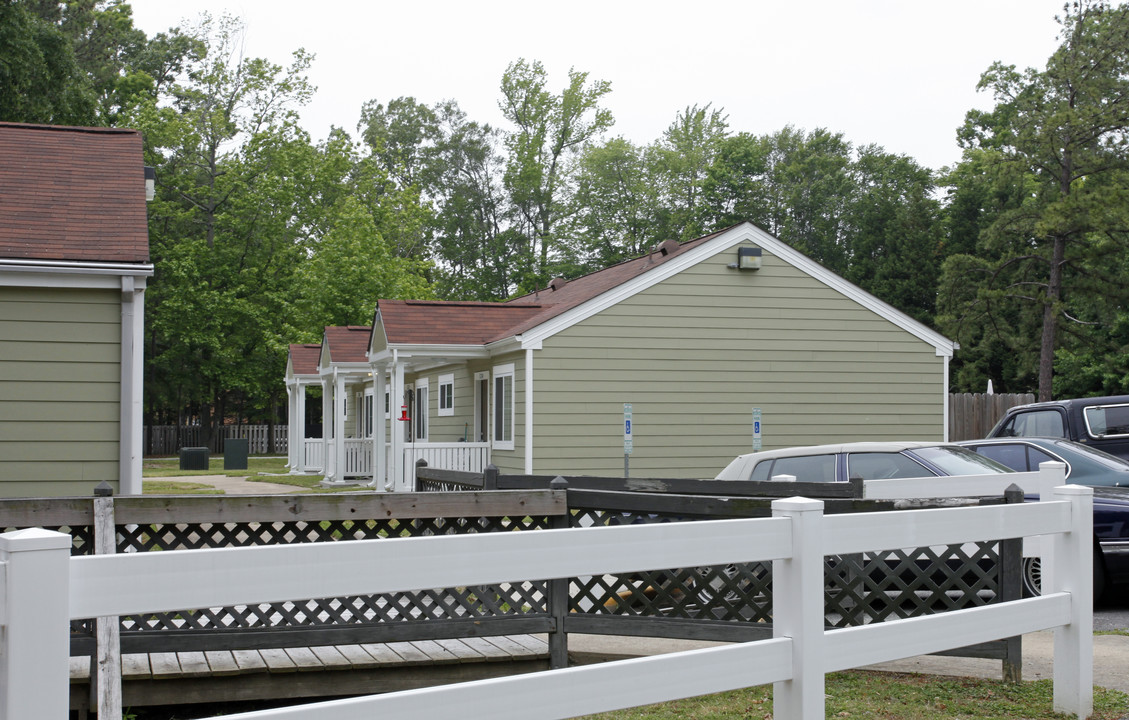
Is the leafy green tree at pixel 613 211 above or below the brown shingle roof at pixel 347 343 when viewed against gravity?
above

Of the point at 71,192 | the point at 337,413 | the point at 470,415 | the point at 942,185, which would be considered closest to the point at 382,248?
the point at 337,413

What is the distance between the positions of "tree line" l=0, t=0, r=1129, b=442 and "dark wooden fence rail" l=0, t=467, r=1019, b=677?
87.7 feet

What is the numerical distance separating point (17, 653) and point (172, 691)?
3.95 m

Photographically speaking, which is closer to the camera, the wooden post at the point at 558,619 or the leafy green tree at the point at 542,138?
the wooden post at the point at 558,619

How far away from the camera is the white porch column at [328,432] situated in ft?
97.2

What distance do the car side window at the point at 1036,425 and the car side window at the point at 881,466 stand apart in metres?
5.56

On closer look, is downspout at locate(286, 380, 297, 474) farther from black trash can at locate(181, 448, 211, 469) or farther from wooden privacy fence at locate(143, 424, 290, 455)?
wooden privacy fence at locate(143, 424, 290, 455)

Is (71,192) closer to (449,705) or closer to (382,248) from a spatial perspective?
(449,705)

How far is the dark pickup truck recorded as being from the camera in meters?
14.6

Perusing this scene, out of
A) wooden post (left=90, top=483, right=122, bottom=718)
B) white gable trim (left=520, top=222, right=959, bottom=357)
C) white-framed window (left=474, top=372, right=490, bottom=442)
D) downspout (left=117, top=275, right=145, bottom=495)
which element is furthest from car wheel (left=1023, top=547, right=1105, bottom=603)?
white-framed window (left=474, top=372, right=490, bottom=442)

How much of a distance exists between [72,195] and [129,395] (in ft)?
9.53

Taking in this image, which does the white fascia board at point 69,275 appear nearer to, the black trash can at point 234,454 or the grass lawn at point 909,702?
the grass lawn at point 909,702

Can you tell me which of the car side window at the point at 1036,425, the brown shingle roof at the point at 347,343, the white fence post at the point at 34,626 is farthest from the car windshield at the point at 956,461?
the brown shingle roof at the point at 347,343

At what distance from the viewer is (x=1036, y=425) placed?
15352 mm
